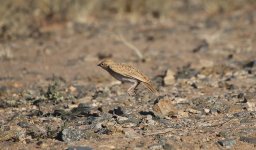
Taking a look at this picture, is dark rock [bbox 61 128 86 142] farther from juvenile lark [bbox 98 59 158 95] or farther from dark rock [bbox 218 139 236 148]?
dark rock [bbox 218 139 236 148]

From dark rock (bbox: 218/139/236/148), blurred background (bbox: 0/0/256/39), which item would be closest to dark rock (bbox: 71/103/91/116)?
dark rock (bbox: 218/139/236/148)

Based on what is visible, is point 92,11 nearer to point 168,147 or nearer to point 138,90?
point 138,90

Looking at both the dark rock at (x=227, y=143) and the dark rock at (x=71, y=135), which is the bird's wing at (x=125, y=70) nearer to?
the dark rock at (x=71, y=135)

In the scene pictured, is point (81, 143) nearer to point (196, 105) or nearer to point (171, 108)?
point (171, 108)

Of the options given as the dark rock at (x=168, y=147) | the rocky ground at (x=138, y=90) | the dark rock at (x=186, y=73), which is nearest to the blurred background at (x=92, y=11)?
the rocky ground at (x=138, y=90)

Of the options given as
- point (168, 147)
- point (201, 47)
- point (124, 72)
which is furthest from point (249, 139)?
point (201, 47)

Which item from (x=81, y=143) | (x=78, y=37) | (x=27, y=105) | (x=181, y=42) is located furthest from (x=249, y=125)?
(x=78, y=37)
